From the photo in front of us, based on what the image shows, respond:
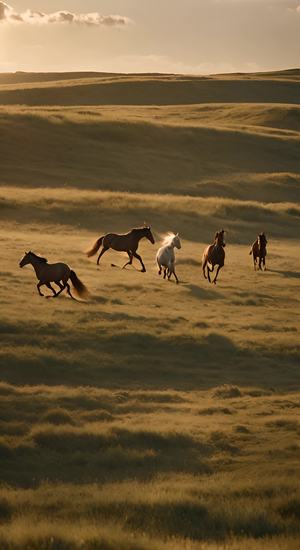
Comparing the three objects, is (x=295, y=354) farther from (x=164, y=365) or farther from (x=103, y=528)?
(x=103, y=528)

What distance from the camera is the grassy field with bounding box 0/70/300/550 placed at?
37.4 ft

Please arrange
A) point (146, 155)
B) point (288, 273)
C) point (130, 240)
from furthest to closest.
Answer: point (146, 155)
point (288, 273)
point (130, 240)

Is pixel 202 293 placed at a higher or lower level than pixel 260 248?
lower

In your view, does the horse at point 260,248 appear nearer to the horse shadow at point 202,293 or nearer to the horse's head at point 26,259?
the horse shadow at point 202,293

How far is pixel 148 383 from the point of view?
19406 mm

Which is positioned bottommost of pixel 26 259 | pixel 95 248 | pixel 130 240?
pixel 95 248

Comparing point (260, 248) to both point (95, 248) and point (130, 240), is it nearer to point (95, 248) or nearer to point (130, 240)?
point (130, 240)

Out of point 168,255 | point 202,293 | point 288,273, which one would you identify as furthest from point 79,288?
point 288,273

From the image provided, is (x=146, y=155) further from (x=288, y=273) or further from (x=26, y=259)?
(x=26, y=259)

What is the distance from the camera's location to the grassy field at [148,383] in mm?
11391

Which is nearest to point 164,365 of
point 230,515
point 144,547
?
point 230,515

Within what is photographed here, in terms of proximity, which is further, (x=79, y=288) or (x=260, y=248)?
(x=260, y=248)

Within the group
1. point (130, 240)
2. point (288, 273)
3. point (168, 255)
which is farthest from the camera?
point (288, 273)

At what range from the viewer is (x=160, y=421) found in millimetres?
16391
